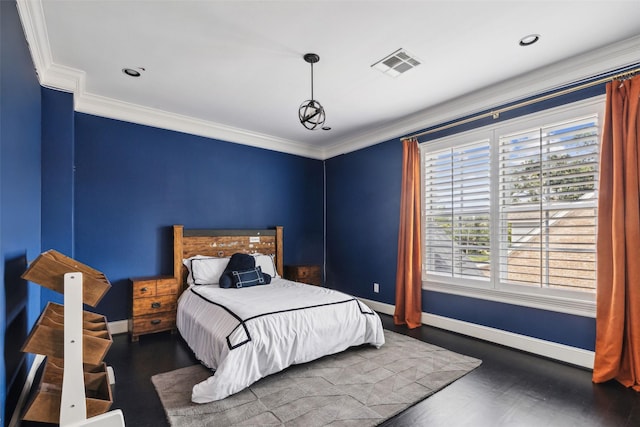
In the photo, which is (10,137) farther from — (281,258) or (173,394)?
(281,258)

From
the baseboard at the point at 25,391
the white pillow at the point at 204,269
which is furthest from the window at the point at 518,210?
the baseboard at the point at 25,391

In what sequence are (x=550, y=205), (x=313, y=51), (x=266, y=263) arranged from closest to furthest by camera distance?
(x=313, y=51)
(x=550, y=205)
(x=266, y=263)

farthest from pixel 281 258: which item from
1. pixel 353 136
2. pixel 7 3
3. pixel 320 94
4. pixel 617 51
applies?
pixel 617 51

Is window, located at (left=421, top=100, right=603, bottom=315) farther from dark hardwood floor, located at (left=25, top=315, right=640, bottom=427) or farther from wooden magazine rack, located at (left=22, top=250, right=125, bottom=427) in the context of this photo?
wooden magazine rack, located at (left=22, top=250, right=125, bottom=427)

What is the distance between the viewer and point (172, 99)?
379 cm

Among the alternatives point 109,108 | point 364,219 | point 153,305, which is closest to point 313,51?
point 109,108

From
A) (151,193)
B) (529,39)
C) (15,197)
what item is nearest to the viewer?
(15,197)

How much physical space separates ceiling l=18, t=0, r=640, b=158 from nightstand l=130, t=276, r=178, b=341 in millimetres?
2023

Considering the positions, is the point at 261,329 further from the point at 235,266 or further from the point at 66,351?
the point at 235,266

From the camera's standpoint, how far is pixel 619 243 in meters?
2.62

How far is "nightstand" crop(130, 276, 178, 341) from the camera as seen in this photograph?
3.61 m

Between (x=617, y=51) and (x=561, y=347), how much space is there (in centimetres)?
264

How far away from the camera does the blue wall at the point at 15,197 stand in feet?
5.86

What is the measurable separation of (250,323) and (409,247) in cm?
243
